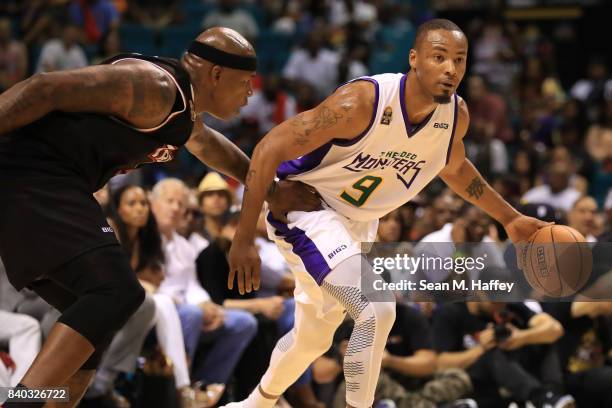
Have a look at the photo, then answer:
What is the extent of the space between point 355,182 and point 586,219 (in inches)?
200

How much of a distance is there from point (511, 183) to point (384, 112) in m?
7.19

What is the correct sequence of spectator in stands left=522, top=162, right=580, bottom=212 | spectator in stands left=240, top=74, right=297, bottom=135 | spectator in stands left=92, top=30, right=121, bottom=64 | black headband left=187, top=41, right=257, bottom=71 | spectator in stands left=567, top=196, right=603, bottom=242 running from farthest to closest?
spectator in stands left=240, top=74, right=297, bottom=135 < spectator in stands left=92, top=30, right=121, bottom=64 < spectator in stands left=522, top=162, right=580, bottom=212 < spectator in stands left=567, top=196, right=603, bottom=242 < black headband left=187, top=41, right=257, bottom=71

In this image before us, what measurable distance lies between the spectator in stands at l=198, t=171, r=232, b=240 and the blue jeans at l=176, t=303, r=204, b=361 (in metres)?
1.15

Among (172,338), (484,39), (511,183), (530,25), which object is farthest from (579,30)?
(172,338)

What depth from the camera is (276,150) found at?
530cm

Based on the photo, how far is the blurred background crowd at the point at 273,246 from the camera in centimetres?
743

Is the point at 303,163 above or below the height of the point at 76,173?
above

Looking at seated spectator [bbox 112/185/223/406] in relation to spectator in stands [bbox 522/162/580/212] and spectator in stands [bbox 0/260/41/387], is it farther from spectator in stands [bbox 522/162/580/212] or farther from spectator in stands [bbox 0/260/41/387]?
spectator in stands [bbox 522/162/580/212]

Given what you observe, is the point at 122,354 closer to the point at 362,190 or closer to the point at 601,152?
the point at 362,190

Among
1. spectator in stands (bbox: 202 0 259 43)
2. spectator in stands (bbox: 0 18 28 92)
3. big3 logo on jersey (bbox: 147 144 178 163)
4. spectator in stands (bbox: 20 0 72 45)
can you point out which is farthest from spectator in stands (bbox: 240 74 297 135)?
big3 logo on jersey (bbox: 147 144 178 163)

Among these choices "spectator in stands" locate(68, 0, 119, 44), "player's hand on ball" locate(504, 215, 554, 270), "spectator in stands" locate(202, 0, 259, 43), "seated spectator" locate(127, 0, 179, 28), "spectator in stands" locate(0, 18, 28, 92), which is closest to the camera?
"player's hand on ball" locate(504, 215, 554, 270)

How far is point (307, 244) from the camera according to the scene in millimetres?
5543

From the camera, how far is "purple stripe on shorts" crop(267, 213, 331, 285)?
214 inches

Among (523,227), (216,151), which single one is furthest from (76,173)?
(523,227)
